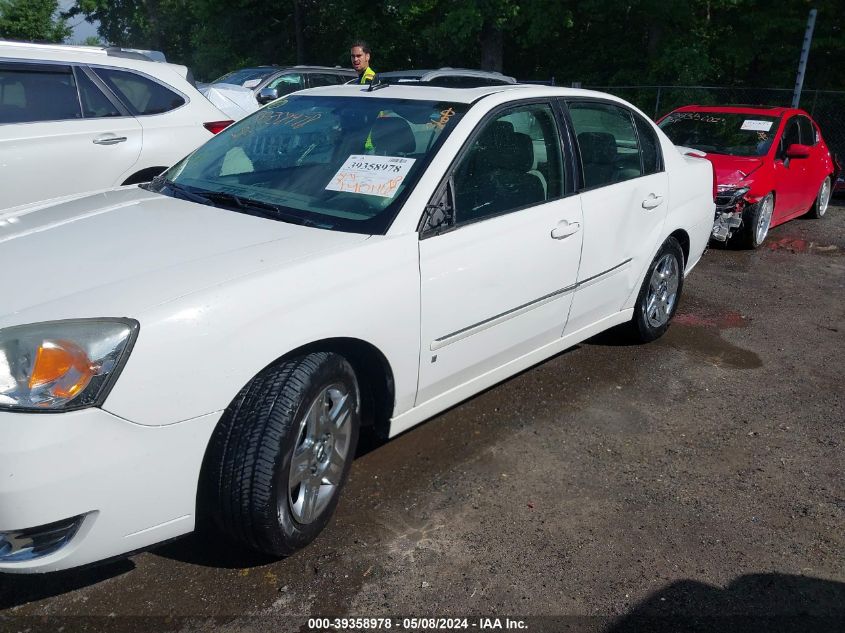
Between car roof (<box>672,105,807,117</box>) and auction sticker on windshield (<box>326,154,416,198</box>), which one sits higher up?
auction sticker on windshield (<box>326,154,416,198</box>)

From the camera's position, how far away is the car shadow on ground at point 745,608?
263 centimetres

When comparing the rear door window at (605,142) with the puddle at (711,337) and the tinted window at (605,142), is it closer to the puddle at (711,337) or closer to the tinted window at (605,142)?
the tinted window at (605,142)

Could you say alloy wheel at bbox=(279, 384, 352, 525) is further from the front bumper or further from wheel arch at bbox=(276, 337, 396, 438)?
the front bumper

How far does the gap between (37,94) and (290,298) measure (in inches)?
161

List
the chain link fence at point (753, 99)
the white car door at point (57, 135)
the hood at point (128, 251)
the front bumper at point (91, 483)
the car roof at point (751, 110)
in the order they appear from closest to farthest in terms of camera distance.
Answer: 1. the front bumper at point (91, 483)
2. the hood at point (128, 251)
3. the white car door at point (57, 135)
4. the car roof at point (751, 110)
5. the chain link fence at point (753, 99)

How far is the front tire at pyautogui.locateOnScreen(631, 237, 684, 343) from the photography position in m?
4.90

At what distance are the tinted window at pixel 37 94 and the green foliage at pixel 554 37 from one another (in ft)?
52.7

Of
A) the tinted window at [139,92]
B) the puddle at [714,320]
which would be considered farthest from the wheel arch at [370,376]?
the tinted window at [139,92]

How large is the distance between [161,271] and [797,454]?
310 cm

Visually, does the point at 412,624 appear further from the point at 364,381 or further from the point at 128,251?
the point at 128,251

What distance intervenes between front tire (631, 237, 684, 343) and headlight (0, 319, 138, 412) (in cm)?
340

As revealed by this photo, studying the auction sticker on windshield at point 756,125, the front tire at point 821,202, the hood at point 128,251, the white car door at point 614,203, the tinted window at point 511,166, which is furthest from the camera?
the front tire at point 821,202

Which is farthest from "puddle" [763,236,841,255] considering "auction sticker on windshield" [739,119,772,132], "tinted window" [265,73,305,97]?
"tinted window" [265,73,305,97]

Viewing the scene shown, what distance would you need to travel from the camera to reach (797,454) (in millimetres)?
3840
